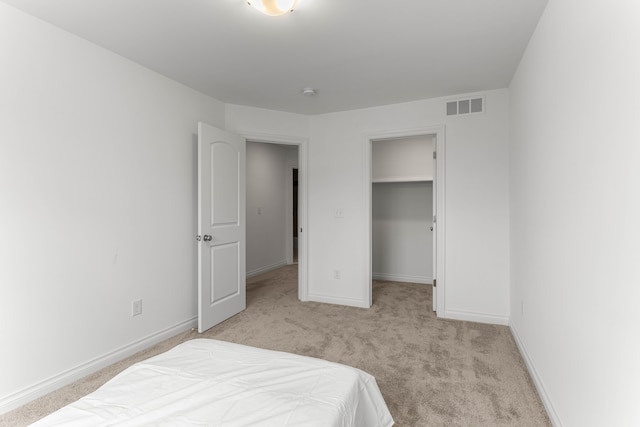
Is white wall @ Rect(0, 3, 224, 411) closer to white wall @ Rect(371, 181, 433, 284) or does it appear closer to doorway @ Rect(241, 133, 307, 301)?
doorway @ Rect(241, 133, 307, 301)

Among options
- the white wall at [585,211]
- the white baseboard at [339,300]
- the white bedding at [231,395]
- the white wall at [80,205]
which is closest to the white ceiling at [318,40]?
the white wall at [80,205]

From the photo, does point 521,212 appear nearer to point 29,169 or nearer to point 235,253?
point 235,253

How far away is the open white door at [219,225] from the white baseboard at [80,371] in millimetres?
333

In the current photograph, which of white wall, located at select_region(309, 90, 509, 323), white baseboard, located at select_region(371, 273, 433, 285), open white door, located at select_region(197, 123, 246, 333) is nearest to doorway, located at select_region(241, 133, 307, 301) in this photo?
white wall, located at select_region(309, 90, 509, 323)

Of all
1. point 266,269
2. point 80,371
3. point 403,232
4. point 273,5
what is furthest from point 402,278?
point 273,5

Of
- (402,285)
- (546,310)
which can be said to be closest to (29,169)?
(546,310)

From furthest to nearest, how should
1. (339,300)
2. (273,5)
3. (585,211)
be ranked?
(339,300) → (273,5) → (585,211)

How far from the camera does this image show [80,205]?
215cm

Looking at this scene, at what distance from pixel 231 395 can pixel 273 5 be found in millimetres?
1839

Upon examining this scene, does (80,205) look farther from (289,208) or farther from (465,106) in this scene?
(289,208)

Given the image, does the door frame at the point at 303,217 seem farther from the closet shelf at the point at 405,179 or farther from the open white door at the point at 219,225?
the closet shelf at the point at 405,179

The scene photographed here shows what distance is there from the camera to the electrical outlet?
251 centimetres

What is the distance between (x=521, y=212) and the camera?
2.50 meters

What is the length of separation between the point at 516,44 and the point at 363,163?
1.79 meters
